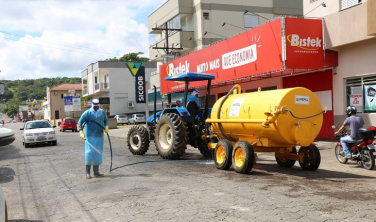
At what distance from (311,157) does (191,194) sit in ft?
12.7

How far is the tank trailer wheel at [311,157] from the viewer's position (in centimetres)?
892

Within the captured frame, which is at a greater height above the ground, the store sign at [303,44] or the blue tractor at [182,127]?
the store sign at [303,44]

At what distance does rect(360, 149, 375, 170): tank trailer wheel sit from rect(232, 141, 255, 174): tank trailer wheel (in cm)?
319

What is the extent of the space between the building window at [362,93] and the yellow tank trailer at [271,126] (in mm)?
6305

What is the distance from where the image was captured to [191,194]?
664cm

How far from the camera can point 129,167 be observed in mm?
10258

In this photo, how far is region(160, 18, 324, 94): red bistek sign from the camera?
14.8 metres

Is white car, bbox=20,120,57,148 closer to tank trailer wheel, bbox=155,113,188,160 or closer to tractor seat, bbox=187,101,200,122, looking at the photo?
tank trailer wheel, bbox=155,113,188,160

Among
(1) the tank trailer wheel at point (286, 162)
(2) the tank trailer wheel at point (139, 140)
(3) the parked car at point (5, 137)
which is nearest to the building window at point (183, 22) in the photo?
(2) the tank trailer wheel at point (139, 140)

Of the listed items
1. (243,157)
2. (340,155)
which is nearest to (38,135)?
(243,157)

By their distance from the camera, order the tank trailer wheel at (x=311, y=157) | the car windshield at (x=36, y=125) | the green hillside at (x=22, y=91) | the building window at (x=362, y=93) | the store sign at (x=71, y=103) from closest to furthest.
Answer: the tank trailer wheel at (x=311, y=157) < the building window at (x=362, y=93) < the car windshield at (x=36, y=125) < the store sign at (x=71, y=103) < the green hillside at (x=22, y=91)

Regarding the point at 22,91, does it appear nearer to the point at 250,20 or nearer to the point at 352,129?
the point at 250,20

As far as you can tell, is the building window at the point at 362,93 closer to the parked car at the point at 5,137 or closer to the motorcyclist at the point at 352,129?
the motorcyclist at the point at 352,129

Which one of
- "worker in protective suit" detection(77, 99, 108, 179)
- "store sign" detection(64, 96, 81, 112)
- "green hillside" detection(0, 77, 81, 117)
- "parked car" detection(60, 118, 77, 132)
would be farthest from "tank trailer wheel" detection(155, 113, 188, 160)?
"green hillside" detection(0, 77, 81, 117)
